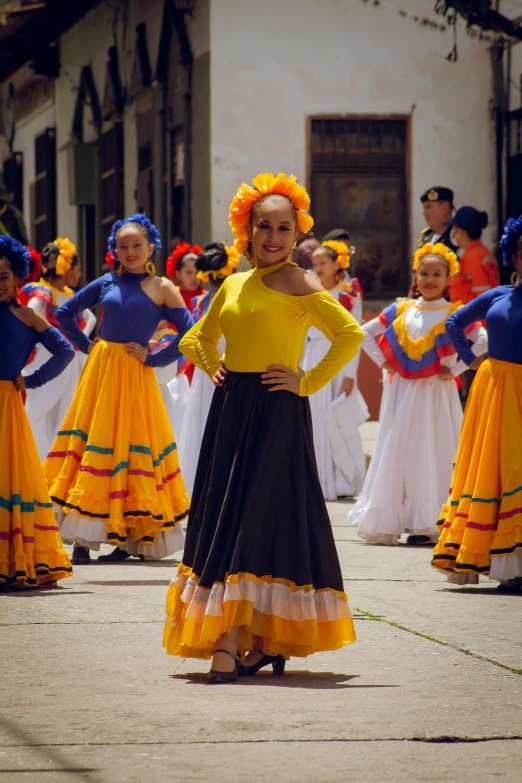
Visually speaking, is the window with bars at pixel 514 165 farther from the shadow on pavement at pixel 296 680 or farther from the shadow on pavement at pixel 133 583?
the shadow on pavement at pixel 296 680

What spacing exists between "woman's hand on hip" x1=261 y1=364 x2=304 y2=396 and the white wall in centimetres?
1326

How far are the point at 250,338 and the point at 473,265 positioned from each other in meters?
8.29

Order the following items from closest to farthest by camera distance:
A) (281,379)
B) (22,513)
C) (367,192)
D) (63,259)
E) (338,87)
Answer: (281,379) < (22,513) < (63,259) < (338,87) < (367,192)

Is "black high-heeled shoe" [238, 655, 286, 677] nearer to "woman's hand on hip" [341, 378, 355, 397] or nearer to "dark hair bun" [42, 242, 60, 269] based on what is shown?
"dark hair bun" [42, 242, 60, 269]

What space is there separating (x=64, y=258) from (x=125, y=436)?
4.09 meters

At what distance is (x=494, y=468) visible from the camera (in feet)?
27.5

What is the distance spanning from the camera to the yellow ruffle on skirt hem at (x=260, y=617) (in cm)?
598

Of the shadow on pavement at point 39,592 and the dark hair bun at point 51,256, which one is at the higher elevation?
the dark hair bun at point 51,256

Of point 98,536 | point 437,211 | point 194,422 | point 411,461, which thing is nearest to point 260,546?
point 98,536

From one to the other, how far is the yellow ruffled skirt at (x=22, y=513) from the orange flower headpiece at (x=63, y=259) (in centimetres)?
493

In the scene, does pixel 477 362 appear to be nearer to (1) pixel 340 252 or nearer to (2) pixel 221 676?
(2) pixel 221 676

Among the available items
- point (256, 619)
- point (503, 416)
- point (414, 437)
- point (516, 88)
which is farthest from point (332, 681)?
point (516, 88)

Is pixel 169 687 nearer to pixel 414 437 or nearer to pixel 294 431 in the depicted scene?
pixel 294 431

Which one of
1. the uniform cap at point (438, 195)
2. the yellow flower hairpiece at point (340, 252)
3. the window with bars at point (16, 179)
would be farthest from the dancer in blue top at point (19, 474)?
the window with bars at point (16, 179)
